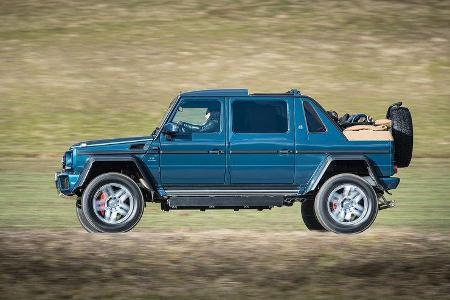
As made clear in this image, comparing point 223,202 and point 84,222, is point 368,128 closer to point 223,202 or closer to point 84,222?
point 223,202

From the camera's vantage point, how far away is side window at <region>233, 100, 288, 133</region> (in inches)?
502

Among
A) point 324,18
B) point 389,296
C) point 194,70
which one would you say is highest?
point 324,18

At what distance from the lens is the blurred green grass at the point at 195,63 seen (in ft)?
83.7

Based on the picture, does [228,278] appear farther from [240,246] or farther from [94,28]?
[94,28]

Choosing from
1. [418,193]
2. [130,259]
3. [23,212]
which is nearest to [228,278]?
[130,259]

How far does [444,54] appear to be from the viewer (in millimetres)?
33906

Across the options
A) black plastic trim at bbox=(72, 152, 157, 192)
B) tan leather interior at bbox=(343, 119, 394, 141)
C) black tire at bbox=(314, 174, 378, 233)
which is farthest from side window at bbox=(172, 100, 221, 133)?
tan leather interior at bbox=(343, 119, 394, 141)

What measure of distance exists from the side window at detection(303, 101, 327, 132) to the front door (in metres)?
1.03

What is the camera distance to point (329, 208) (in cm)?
1276

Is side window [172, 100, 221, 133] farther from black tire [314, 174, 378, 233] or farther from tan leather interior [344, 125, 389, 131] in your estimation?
tan leather interior [344, 125, 389, 131]

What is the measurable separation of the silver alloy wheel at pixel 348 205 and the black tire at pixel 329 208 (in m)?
0.01

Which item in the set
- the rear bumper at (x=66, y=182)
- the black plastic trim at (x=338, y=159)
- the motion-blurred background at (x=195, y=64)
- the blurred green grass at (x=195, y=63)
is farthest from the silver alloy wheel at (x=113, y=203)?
the blurred green grass at (x=195, y=63)

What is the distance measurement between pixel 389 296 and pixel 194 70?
22501mm

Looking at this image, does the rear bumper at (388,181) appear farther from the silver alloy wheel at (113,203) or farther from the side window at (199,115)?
the silver alloy wheel at (113,203)
